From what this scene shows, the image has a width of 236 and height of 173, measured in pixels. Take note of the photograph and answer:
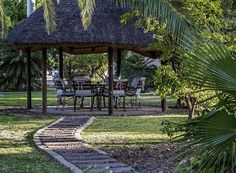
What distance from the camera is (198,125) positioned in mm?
4094

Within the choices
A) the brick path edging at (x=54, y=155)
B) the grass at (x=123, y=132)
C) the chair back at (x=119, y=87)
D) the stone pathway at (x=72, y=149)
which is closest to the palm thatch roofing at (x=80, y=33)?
the chair back at (x=119, y=87)

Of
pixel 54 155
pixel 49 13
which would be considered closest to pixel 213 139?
pixel 54 155

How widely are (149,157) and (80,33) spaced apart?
8.09 m

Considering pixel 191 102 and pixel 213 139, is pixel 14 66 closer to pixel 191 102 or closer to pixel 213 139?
pixel 191 102

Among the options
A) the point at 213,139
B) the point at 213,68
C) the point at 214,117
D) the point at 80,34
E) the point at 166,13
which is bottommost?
the point at 213,139

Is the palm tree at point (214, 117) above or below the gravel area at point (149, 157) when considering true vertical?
above

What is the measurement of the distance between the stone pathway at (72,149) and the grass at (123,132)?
331 mm

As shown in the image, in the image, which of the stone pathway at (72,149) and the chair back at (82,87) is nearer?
the stone pathway at (72,149)

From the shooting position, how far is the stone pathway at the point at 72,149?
24.4 feet

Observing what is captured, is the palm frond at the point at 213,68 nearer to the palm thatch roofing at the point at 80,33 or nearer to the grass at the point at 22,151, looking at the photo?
the grass at the point at 22,151

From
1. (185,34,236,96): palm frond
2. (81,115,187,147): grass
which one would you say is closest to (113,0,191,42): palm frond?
(185,34,236,96): palm frond

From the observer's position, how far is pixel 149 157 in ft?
27.8

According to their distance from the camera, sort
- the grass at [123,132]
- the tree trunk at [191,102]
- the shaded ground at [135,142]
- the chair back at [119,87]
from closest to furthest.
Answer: the shaded ground at [135,142] → the tree trunk at [191,102] → the grass at [123,132] → the chair back at [119,87]

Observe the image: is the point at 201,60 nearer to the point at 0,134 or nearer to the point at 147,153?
the point at 147,153
